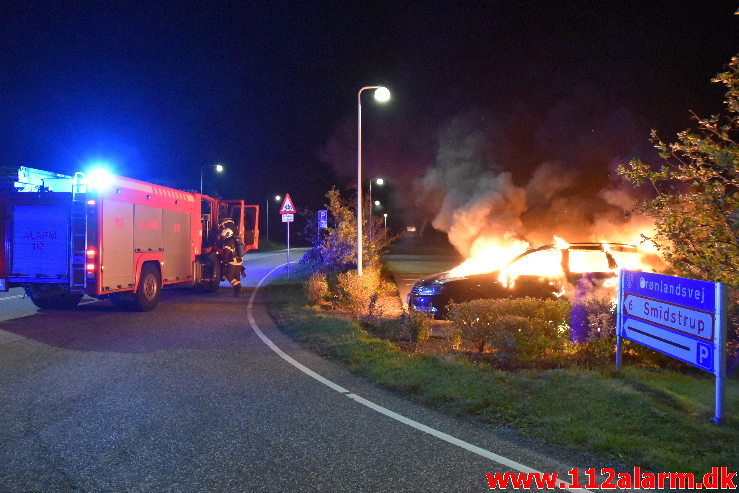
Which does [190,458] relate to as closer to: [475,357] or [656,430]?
[656,430]

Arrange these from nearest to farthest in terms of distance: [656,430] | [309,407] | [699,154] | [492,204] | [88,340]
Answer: [656,430], [309,407], [699,154], [88,340], [492,204]

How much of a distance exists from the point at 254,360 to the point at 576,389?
431cm

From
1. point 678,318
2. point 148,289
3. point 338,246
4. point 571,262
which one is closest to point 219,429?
point 678,318

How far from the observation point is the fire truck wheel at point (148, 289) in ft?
44.7

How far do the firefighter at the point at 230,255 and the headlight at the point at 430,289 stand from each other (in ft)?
25.6

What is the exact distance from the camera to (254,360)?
→ 867 centimetres

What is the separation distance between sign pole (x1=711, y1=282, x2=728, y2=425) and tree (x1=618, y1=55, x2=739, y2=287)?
3.68ft

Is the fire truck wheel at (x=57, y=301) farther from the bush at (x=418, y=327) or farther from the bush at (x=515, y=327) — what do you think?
the bush at (x=515, y=327)

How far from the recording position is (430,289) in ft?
38.5

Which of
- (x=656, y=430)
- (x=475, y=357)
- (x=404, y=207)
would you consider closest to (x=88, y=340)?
(x=475, y=357)

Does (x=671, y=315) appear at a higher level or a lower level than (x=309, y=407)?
higher

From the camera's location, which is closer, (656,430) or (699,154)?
(656,430)

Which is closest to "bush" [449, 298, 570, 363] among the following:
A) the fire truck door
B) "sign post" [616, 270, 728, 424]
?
"sign post" [616, 270, 728, 424]

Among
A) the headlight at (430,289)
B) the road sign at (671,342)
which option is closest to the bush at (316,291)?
the headlight at (430,289)
